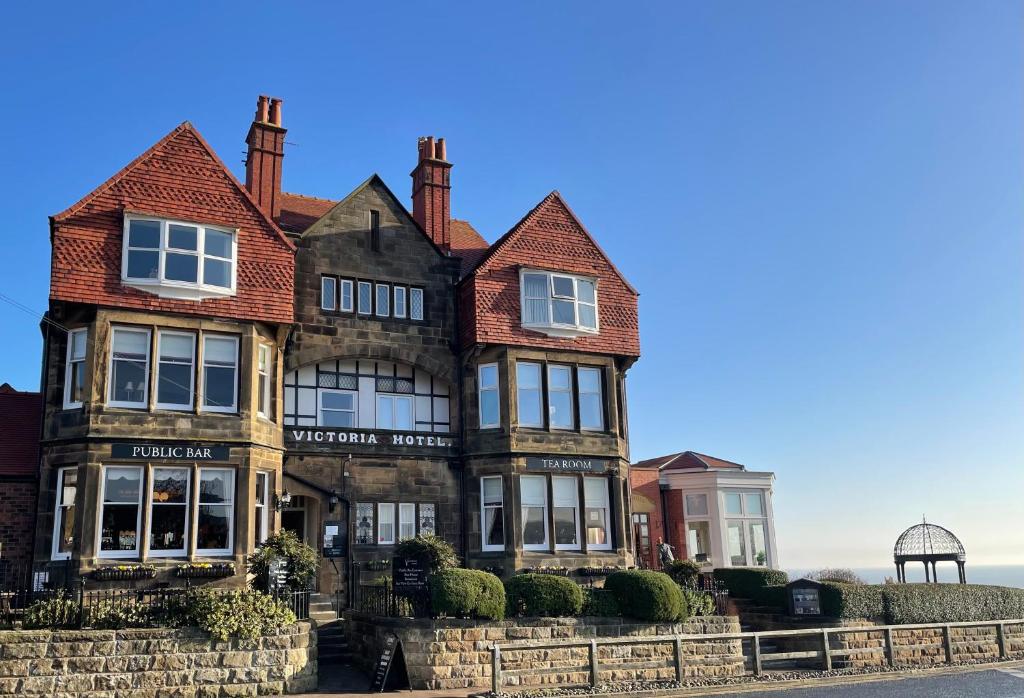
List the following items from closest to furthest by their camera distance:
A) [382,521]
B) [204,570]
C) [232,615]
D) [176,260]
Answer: [232,615], [204,570], [176,260], [382,521]

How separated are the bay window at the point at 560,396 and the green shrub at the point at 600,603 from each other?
260 inches

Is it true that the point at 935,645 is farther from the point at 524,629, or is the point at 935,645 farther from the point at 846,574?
the point at 846,574

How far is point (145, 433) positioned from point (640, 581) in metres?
13.0

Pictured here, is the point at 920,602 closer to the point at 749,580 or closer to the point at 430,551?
the point at 749,580

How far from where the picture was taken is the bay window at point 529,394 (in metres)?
27.9

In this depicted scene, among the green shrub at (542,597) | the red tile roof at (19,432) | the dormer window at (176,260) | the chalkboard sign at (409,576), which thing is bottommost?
the green shrub at (542,597)

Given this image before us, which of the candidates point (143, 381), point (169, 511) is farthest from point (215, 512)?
point (143, 381)

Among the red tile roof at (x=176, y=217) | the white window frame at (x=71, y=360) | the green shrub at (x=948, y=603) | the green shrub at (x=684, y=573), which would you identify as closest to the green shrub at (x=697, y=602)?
the green shrub at (x=684, y=573)

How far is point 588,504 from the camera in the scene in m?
27.9

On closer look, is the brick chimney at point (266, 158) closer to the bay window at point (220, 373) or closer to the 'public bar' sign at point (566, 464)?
the bay window at point (220, 373)

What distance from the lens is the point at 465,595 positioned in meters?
20.4

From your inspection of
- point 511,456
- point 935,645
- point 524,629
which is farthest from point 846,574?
point 524,629

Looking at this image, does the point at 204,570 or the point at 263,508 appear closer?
the point at 204,570

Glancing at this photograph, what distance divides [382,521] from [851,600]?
14471 millimetres
